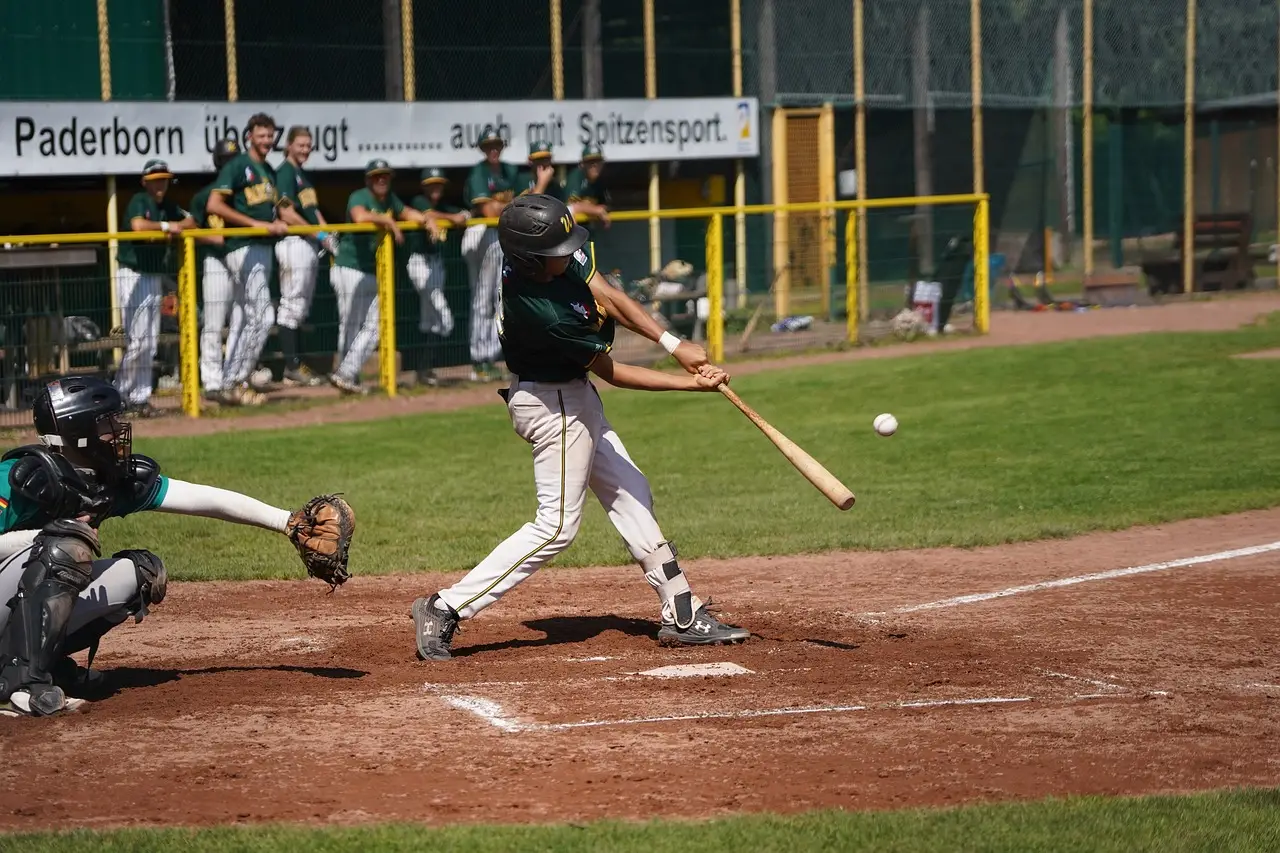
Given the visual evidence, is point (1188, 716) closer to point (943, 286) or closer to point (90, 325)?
point (90, 325)

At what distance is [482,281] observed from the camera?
1594cm

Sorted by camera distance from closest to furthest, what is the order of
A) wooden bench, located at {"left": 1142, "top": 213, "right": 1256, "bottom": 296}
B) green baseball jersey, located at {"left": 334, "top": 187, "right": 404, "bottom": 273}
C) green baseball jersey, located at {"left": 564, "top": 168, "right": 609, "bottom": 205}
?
green baseball jersey, located at {"left": 334, "top": 187, "right": 404, "bottom": 273} < green baseball jersey, located at {"left": 564, "top": 168, "right": 609, "bottom": 205} < wooden bench, located at {"left": 1142, "top": 213, "right": 1256, "bottom": 296}

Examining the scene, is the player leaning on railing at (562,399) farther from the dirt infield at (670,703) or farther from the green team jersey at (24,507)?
the green team jersey at (24,507)

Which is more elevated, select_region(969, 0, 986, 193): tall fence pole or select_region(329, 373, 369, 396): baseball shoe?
select_region(969, 0, 986, 193): tall fence pole

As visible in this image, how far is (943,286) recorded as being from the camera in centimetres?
1947

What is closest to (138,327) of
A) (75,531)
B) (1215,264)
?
(75,531)

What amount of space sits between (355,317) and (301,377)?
799 millimetres

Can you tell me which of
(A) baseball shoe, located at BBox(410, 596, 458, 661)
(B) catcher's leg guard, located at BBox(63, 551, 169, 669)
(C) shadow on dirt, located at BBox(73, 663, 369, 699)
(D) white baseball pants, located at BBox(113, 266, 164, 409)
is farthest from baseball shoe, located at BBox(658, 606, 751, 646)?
(D) white baseball pants, located at BBox(113, 266, 164, 409)

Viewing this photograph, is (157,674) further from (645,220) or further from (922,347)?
(922,347)

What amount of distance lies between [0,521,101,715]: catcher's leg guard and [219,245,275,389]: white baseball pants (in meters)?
8.87

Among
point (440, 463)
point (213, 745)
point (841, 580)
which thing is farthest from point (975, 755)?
point (440, 463)

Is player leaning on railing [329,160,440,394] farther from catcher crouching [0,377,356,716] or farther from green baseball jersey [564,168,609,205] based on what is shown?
catcher crouching [0,377,356,716]

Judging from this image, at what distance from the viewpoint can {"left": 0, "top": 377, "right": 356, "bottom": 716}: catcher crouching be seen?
5754mm

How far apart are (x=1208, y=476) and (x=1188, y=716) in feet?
18.3
